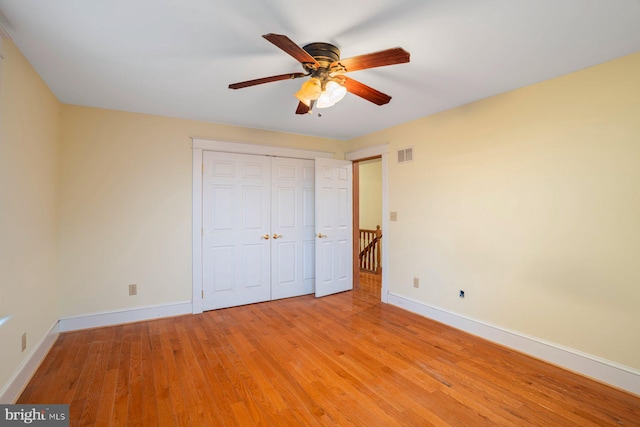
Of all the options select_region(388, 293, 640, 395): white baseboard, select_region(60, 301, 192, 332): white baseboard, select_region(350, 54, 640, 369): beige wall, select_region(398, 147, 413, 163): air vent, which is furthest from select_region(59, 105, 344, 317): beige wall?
select_region(388, 293, 640, 395): white baseboard

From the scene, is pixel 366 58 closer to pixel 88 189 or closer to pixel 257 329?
pixel 257 329

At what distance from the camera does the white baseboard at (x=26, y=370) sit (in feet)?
6.15

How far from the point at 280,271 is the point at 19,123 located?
10.1ft

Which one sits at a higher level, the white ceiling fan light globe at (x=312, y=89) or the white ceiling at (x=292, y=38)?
the white ceiling at (x=292, y=38)

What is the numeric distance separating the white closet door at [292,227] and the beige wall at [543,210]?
5.46ft

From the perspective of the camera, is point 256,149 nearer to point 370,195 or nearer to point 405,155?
point 405,155

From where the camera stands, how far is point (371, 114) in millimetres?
3408

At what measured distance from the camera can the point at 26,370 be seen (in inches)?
84.7

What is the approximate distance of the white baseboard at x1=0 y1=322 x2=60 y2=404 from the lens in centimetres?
188

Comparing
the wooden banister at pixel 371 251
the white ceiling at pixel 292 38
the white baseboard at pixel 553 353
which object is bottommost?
the white baseboard at pixel 553 353

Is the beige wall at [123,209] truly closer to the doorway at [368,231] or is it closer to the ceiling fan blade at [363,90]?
the ceiling fan blade at [363,90]

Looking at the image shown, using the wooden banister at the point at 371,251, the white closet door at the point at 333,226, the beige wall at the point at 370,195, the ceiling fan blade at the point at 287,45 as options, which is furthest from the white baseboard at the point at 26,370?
the beige wall at the point at 370,195

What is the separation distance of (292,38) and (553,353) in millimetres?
3258

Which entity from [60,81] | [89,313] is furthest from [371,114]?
[89,313]
